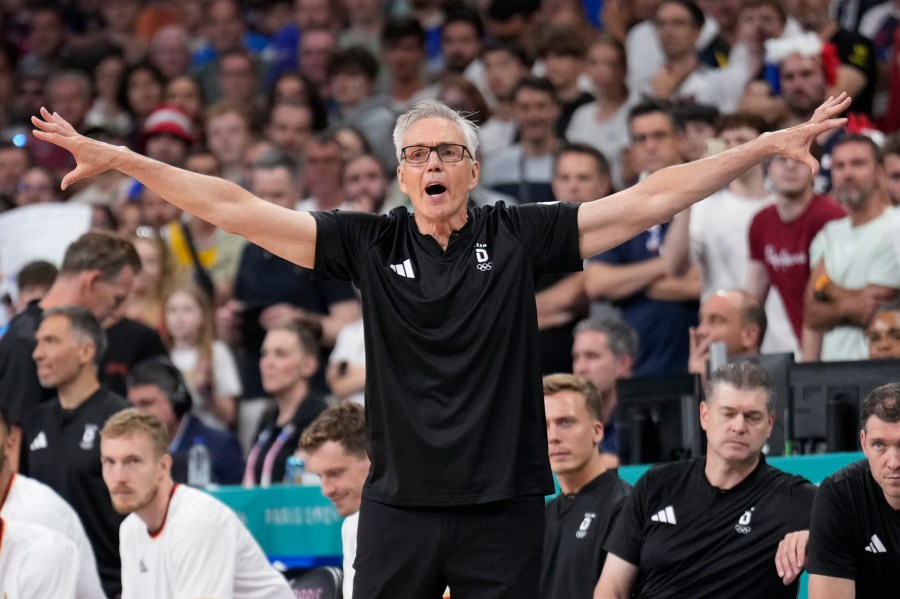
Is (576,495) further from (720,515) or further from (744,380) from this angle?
(744,380)

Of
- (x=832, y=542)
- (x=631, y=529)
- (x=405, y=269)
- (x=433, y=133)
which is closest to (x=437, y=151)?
(x=433, y=133)

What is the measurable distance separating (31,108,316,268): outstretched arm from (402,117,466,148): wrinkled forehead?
0.40 m

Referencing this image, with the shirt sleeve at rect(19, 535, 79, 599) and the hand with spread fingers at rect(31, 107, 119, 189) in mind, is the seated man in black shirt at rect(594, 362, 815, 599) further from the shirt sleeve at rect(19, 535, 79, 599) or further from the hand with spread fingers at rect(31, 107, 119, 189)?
the hand with spread fingers at rect(31, 107, 119, 189)

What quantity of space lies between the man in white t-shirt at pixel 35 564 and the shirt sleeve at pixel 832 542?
10.7ft

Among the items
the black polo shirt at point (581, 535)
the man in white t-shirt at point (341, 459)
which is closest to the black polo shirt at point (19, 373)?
the man in white t-shirt at point (341, 459)

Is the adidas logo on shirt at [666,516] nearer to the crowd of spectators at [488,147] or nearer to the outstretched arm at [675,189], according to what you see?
the crowd of spectators at [488,147]

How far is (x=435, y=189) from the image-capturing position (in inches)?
188

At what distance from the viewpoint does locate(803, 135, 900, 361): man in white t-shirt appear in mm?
8641

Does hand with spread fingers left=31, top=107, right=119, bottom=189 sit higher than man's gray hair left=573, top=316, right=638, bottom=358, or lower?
higher

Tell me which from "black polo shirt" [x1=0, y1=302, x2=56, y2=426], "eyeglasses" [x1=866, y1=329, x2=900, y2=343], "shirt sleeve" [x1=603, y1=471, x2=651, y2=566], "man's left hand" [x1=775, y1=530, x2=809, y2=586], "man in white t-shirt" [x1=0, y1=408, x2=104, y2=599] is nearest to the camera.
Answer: "man's left hand" [x1=775, y1=530, x2=809, y2=586]

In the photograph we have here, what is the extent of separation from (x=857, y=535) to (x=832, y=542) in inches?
4.0

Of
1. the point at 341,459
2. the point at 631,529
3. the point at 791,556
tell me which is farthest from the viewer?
the point at 341,459

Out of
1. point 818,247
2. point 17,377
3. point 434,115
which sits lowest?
point 17,377

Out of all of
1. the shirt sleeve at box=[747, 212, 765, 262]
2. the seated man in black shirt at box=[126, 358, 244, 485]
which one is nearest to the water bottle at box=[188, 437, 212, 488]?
the seated man in black shirt at box=[126, 358, 244, 485]
